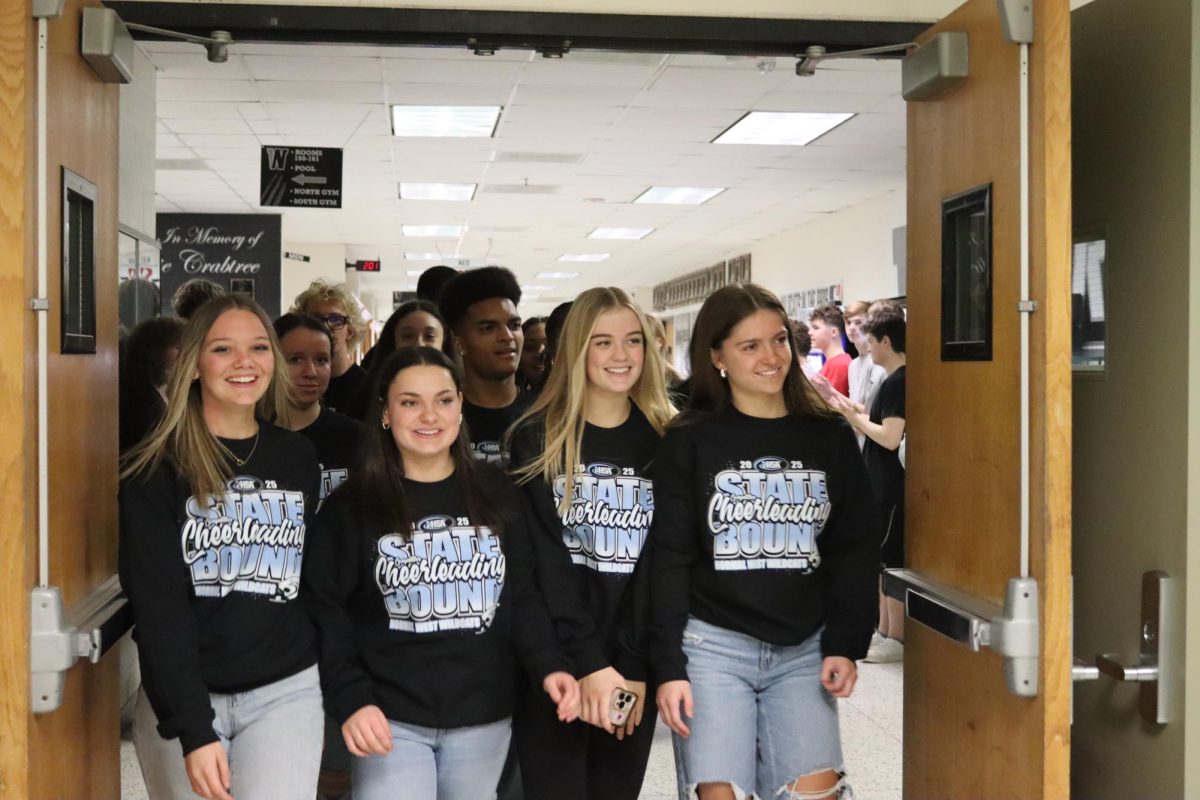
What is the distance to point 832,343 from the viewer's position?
8.32 metres

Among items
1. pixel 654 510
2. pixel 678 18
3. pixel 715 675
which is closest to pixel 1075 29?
pixel 678 18

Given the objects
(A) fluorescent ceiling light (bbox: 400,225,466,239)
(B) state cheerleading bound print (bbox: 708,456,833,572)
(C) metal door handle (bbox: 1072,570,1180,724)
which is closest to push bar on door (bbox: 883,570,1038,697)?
(C) metal door handle (bbox: 1072,570,1180,724)

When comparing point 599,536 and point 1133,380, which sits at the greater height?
point 1133,380

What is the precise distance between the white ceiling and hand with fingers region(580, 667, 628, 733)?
2900mm

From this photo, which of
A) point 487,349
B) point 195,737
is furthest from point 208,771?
point 487,349

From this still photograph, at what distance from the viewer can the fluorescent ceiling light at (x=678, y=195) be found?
10.9 meters

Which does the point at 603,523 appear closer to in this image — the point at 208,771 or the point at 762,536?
the point at 762,536

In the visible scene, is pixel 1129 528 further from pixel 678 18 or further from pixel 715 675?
pixel 678 18

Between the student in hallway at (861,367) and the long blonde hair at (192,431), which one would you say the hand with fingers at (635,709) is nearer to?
the long blonde hair at (192,431)

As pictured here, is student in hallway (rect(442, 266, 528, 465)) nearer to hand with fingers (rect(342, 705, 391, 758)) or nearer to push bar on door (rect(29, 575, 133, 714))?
hand with fingers (rect(342, 705, 391, 758))

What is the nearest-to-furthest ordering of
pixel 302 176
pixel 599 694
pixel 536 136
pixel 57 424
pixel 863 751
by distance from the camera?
1. pixel 57 424
2. pixel 599 694
3. pixel 863 751
4. pixel 536 136
5. pixel 302 176

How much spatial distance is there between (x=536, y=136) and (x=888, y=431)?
168 inches

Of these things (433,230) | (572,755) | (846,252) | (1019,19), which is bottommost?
(572,755)

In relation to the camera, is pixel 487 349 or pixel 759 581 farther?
pixel 487 349
